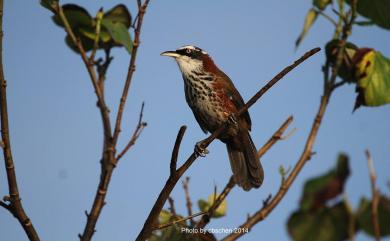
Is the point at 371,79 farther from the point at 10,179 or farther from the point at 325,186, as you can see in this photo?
the point at 10,179

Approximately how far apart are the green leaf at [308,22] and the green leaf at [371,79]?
0.72 ft

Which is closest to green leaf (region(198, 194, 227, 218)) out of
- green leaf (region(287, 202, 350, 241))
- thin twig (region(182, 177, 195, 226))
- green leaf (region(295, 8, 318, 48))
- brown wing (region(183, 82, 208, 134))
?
thin twig (region(182, 177, 195, 226))

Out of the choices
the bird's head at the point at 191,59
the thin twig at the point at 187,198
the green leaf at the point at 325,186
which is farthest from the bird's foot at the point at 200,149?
the green leaf at the point at 325,186

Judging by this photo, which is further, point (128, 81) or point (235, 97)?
point (235, 97)

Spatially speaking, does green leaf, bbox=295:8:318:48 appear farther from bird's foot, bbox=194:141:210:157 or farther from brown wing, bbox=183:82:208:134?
brown wing, bbox=183:82:208:134

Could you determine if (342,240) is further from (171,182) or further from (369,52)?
(171,182)

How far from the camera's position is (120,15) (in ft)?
7.14

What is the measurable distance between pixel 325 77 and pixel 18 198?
139 cm

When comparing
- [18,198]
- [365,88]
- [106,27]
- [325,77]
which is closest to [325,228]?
[325,77]

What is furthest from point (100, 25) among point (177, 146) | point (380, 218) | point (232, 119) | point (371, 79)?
point (232, 119)

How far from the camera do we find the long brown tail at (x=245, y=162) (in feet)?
18.0

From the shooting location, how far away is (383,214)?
0.87m

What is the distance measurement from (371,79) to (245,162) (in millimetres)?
3989

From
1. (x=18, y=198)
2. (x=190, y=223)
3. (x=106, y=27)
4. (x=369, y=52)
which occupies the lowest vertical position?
(x=190, y=223)
